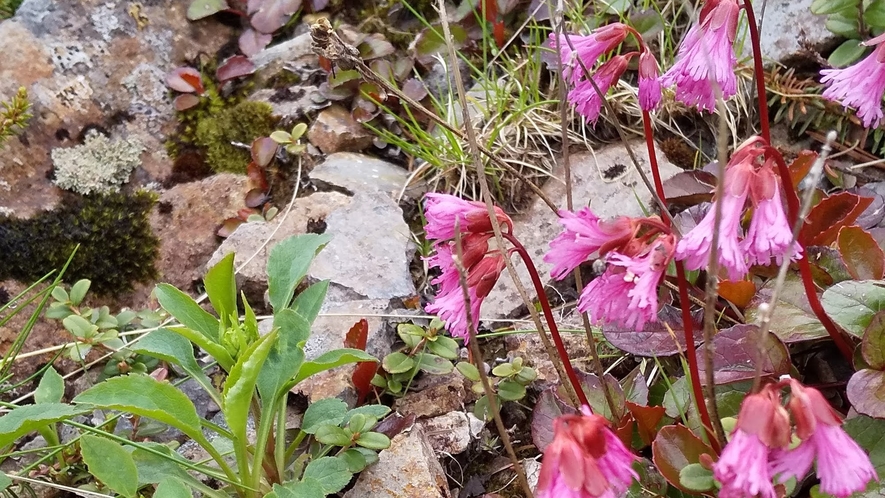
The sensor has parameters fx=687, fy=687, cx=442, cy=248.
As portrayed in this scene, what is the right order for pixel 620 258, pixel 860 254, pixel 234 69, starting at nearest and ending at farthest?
1. pixel 620 258
2. pixel 860 254
3. pixel 234 69

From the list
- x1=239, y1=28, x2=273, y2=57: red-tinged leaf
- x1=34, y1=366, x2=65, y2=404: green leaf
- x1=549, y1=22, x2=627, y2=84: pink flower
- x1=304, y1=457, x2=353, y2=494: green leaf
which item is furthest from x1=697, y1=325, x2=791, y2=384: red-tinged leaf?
x1=239, y1=28, x2=273, y2=57: red-tinged leaf

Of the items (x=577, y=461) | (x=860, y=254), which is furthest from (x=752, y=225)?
(x=860, y=254)

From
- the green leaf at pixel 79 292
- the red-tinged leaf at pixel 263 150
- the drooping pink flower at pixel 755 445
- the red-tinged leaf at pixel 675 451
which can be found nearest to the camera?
the drooping pink flower at pixel 755 445

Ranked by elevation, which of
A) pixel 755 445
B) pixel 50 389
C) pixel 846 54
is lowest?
pixel 50 389

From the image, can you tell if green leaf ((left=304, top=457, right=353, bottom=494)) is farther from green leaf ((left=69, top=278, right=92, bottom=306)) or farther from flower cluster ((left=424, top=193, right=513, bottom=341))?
green leaf ((left=69, top=278, right=92, bottom=306))

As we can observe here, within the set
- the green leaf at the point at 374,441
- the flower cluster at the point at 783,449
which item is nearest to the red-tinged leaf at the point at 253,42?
the green leaf at the point at 374,441

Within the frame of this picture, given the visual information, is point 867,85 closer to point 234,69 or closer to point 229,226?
point 229,226

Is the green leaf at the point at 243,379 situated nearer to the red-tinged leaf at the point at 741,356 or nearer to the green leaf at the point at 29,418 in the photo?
the green leaf at the point at 29,418
